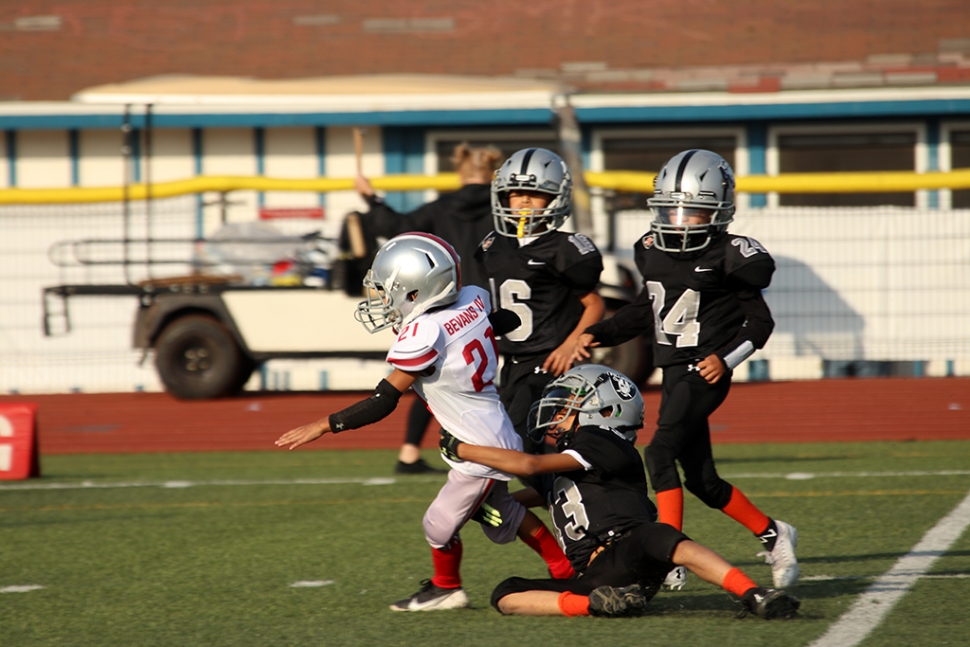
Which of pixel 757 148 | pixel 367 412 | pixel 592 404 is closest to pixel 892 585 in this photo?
pixel 592 404

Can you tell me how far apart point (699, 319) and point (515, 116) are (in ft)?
29.6

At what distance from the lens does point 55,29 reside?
1670 cm

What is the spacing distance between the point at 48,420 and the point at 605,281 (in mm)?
4958

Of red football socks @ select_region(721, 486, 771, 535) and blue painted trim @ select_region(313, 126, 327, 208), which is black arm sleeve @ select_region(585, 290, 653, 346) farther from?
blue painted trim @ select_region(313, 126, 327, 208)

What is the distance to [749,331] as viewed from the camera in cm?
472

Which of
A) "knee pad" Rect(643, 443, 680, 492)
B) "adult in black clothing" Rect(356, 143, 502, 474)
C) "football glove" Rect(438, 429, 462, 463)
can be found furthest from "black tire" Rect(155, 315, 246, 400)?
"football glove" Rect(438, 429, 462, 463)

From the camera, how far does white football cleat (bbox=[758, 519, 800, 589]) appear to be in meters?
4.55

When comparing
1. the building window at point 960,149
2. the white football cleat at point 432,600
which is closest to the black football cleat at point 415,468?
the white football cleat at point 432,600

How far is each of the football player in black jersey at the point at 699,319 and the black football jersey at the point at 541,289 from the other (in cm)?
50

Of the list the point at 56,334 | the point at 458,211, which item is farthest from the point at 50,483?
the point at 56,334

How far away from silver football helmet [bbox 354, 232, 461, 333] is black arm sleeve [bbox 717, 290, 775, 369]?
1.12 metres

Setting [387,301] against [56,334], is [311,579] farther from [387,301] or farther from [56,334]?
[56,334]

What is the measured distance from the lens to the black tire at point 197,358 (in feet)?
35.9

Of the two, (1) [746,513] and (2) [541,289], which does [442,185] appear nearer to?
(2) [541,289]
